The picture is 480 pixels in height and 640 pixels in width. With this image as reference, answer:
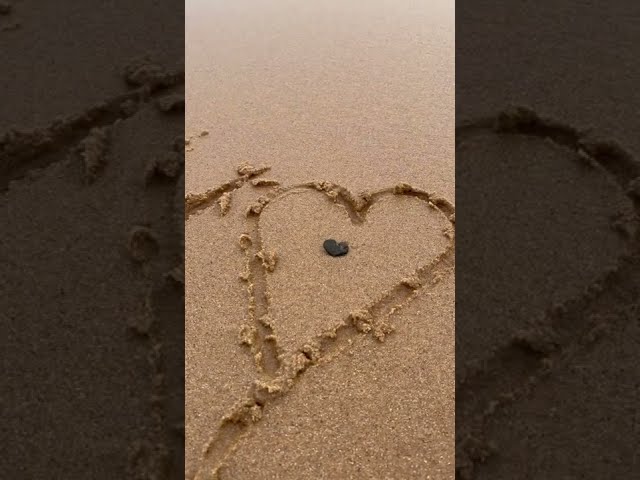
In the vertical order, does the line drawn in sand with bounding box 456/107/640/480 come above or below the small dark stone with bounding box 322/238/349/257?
below

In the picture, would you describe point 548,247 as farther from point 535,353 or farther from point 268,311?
point 268,311

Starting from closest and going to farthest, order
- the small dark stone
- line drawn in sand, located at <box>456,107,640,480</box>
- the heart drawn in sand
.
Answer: line drawn in sand, located at <box>456,107,640,480</box>
the heart drawn in sand
the small dark stone

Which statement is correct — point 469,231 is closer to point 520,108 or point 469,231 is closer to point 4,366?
point 520,108

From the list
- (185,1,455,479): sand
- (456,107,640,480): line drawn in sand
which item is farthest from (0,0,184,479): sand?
(456,107,640,480): line drawn in sand

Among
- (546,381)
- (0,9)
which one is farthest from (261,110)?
(546,381)

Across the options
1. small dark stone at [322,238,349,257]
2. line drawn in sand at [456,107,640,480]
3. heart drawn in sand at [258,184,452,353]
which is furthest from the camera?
small dark stone at [322,238,349,257]

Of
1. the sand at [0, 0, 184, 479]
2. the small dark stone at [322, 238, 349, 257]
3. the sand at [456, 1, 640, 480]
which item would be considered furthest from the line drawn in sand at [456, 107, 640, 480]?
the sand at [0, 0, 184, 479]

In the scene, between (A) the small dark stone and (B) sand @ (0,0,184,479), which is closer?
(B) sand @ (0,0,184,479)

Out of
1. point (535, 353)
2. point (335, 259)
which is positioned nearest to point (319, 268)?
point (335, 259)

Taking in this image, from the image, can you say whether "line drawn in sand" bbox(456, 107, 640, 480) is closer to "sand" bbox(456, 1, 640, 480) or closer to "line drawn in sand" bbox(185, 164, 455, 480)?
"sand" bbox(456, 1, 640, 480)
